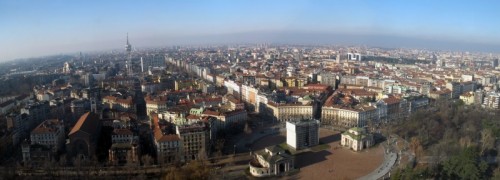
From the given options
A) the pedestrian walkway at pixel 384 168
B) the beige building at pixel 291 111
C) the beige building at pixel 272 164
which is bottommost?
the pedestrian walkway at pixel 384 168

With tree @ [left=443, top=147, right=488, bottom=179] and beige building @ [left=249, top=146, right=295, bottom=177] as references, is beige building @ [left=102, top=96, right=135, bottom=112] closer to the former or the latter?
beige building @ [left=249, top=146, right=295, bottom=177]

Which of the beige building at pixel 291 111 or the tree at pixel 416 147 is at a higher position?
the beige building at pixel 291 111

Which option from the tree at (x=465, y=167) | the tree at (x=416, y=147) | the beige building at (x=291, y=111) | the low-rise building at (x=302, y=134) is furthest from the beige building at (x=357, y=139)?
the beige building at (x=291, y=111)

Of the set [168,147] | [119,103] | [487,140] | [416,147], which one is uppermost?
[119,103]

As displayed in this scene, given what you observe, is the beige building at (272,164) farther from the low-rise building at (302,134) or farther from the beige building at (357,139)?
the beige building at (357,139)

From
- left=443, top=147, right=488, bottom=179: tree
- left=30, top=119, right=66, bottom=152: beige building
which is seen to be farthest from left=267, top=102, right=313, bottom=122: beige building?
left=30, top=119, right=66, bottom=152: beige building

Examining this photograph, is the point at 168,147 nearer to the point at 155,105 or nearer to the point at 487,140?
the point at 155,105

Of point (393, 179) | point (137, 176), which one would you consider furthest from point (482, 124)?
point (137, 176)

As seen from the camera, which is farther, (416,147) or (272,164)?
(416,147)

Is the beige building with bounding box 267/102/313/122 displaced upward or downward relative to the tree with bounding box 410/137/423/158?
upward

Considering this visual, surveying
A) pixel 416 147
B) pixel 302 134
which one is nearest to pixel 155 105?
pixel 302 134
